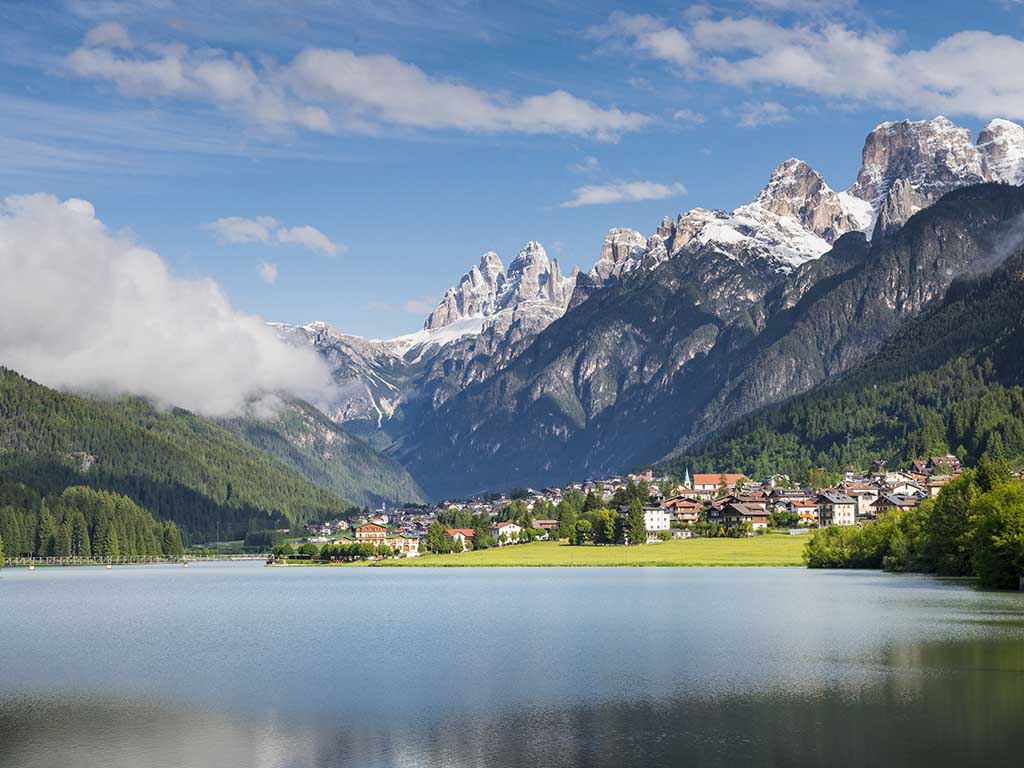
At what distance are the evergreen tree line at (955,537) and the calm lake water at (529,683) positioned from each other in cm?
617

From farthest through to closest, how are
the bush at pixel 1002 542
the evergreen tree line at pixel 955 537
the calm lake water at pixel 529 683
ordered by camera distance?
1. the evergreen tree line at pixel 955 537
2. the bush at pixel 1002 542
3. the calm lake water at pixel 529 683

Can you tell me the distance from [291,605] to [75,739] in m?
72.5

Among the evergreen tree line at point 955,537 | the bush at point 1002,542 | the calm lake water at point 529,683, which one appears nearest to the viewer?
the calm lake water at point 529,683

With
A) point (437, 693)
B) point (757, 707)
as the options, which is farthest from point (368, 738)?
point (757, 707)

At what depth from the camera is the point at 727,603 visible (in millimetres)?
106875

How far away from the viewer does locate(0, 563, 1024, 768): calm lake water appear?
45.9 meters

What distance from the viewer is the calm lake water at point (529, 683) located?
151 ft

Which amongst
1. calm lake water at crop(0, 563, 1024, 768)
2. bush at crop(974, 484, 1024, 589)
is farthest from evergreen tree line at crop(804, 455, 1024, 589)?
calm lake water at crop(0, 563, 1024, 768)

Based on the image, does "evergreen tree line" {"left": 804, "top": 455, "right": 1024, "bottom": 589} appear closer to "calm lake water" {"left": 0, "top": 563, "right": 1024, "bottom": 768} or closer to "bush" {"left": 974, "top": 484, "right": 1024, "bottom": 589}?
"bush" {"left": 974, "top": 484, "right": 1024, "bottom": 589}

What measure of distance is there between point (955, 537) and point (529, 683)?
307 ft

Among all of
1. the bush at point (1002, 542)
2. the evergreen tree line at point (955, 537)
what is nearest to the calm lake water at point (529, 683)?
the bush at point (1002, 542)

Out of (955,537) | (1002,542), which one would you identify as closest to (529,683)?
(1002,542)

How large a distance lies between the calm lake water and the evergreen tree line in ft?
20.2

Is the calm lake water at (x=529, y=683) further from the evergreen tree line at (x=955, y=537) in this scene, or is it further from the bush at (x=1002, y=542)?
the evergreen tree line at (x=955, y=537)
